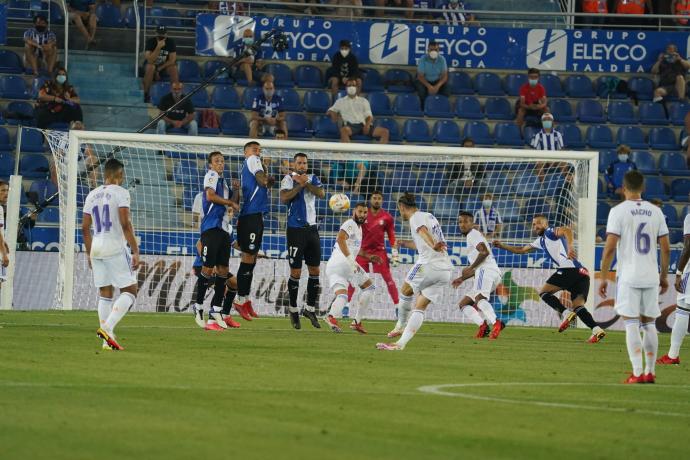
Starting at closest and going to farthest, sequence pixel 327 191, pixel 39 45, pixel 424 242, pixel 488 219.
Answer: pixel 424 242 → pixel 327 191 → pixel 488 219 → pixel 39 45

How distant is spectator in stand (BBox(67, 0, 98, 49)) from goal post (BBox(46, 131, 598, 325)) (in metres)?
5.33

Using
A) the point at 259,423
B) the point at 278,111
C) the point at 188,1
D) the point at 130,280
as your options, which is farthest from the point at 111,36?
the point at 259,423

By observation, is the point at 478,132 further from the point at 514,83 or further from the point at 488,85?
the point at 514,83

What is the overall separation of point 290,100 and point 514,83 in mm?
5519

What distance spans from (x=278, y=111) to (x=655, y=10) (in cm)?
1190

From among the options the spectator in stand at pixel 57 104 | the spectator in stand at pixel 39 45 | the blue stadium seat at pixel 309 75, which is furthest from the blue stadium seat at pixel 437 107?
the spectator in stand at pixel 39 45

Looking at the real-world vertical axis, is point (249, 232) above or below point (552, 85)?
below

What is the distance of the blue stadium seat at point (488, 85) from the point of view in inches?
1177

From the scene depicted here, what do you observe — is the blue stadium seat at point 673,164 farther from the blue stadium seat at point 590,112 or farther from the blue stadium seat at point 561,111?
the blue stadium seat at point 561,111

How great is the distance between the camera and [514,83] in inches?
1184

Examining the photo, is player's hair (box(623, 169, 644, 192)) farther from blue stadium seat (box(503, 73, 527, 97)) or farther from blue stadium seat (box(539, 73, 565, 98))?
blue stadium seat (box(539, 73, 565, 98))

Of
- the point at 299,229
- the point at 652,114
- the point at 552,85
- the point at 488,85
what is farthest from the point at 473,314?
the point at 652,114

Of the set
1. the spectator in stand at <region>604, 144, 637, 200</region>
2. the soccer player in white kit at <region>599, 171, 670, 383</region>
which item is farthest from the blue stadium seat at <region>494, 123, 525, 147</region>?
the soccer player in white kit at <region>599, 171, 670, 383</region>

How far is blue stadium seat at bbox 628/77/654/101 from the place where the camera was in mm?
30328
